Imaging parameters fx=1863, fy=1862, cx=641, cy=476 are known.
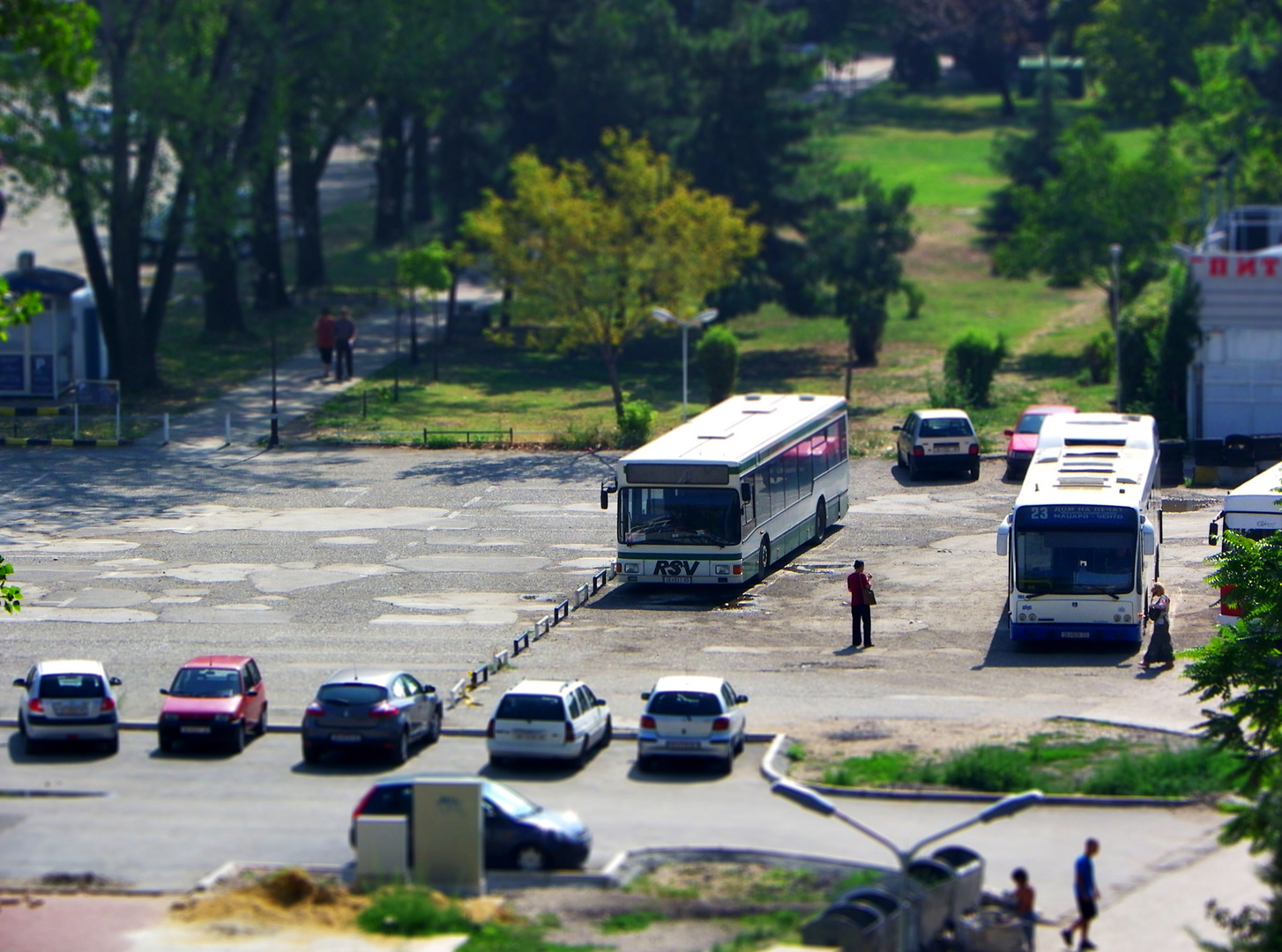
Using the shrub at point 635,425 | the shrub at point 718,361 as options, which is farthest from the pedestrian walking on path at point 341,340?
the shrub at point 635,425

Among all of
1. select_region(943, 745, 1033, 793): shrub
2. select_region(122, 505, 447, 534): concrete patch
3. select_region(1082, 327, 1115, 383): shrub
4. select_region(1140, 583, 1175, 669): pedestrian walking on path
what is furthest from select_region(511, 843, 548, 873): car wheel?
select_region(1082, 327, 1115, 383): shrub

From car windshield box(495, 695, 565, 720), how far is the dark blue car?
350 cm

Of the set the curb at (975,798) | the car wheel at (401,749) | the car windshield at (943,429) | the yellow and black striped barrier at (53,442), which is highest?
the car windshield at (943,429)

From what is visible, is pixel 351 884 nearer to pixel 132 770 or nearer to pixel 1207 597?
pixel 132 770

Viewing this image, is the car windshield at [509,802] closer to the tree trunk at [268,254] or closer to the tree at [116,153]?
the tree at [116,153]

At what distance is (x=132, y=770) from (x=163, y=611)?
9327 millimetres

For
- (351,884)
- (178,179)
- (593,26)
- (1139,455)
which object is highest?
(593,26)

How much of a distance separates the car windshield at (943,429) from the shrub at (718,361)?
1028cm

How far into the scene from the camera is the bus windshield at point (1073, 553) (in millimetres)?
31047

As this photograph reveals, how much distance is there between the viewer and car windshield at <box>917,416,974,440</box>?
151 ft

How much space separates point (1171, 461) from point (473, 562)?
1885 centimetres

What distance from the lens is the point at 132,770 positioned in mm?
24703

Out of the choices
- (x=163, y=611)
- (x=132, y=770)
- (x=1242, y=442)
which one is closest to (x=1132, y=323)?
(x=1242, y=442)

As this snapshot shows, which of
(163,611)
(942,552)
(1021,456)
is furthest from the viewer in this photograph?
(1021,456)
